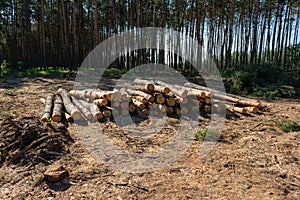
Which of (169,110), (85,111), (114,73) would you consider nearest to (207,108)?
(169,110)

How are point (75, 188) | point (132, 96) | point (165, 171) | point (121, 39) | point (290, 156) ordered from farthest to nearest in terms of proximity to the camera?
point (121, 39), point (132, 96), point (290, 156), point (165, 171), point (75, 188)

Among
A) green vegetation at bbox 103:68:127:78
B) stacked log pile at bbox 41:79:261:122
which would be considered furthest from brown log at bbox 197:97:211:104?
green vegetation at bbox 103:68:127:78

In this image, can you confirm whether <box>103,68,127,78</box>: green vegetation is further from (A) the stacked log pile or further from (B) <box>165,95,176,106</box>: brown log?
(B) <box>165,95,176,106</box>: brown log

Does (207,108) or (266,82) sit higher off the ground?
(266,82)

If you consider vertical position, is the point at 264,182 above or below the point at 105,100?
below

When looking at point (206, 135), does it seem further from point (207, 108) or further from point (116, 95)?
point (116, 95)

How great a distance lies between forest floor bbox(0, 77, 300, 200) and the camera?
2.87 metres

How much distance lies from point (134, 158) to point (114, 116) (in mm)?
2172

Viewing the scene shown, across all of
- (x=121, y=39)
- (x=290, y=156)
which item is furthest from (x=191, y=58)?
(x=290, y=156)

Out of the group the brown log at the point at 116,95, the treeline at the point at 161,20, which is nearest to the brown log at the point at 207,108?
the brown log at the point at 116,95

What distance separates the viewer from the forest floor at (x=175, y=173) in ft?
9.43

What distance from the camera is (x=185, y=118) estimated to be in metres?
6.05

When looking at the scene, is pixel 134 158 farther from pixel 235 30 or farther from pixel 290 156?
pixel 235 30

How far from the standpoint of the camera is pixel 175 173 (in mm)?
3414
